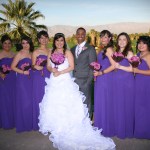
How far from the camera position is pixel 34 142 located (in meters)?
5.65

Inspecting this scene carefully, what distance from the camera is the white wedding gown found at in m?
5.67

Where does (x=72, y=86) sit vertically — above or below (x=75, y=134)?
above

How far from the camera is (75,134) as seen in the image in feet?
18.3

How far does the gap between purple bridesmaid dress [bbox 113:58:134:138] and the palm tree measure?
2649 centimetres

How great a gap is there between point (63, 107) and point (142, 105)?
71.1 inches

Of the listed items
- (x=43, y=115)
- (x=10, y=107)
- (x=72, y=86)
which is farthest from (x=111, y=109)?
(x=10, y=107)

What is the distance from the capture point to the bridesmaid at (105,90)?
19.6ft

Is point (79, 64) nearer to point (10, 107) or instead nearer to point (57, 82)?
point (57, 82)

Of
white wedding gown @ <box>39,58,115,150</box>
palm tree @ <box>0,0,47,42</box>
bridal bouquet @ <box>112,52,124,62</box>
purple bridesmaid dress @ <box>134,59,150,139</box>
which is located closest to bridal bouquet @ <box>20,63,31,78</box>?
white wedding gown @ <box>39,58,115,150</box>

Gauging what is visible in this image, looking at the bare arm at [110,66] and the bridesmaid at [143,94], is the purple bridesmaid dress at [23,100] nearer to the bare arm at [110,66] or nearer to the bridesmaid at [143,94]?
the bare arm at [110,66]

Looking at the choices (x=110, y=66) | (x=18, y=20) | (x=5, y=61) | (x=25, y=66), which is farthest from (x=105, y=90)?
(x=18, y=20)

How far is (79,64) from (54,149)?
2.19 m

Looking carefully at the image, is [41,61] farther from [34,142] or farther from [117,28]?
[117,28]

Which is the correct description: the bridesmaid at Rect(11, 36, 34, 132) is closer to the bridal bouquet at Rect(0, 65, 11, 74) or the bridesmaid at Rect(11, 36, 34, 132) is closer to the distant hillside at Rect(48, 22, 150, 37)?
the bridal bouquet at Rect(0, 65, 11, 74)
